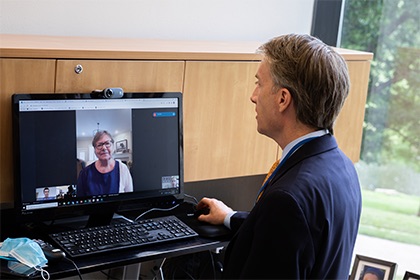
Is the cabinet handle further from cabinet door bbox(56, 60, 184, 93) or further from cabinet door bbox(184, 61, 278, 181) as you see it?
cabinet door bbox(184, 61, 278, 181)

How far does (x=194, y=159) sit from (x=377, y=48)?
1281 mm

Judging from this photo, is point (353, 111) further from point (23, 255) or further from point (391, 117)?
point (23, 255)

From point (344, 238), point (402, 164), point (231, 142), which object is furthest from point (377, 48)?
point (344, 238)

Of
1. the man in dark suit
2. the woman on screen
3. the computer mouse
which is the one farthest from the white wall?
the man in dark suit

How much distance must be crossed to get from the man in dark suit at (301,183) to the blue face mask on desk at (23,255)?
50 centimetres

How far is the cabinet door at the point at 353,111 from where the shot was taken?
8.81 ft

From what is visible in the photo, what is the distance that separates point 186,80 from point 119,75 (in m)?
0.26

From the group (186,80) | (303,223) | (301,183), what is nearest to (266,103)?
(301,183)

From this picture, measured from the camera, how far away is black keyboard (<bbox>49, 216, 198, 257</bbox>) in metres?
1.86

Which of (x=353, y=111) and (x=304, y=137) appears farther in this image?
(x=353, y=111)

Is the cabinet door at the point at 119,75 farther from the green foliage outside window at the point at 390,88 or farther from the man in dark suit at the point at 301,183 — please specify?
the green foliage outside window at the point at 390,88

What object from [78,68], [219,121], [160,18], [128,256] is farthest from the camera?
[160,18]

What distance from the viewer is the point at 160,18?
2.68m

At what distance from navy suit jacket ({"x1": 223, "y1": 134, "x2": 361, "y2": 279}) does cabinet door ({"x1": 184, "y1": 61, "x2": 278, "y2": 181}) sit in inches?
24.8
